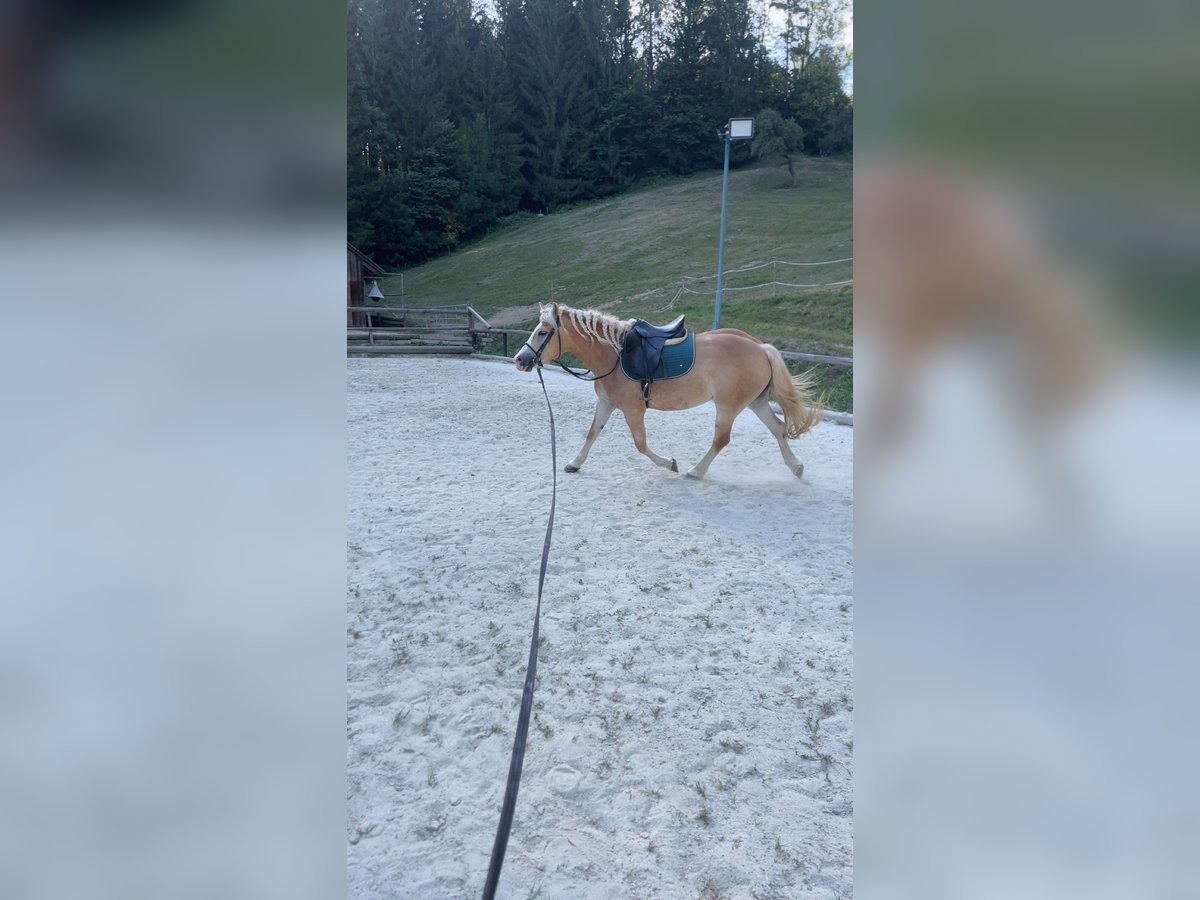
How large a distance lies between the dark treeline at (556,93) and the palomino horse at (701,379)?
2300cm

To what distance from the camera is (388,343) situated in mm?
15109

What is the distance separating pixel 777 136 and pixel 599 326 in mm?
22771

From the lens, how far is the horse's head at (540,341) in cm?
492

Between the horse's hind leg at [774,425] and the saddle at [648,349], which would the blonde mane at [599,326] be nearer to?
the saddle at [648,349]

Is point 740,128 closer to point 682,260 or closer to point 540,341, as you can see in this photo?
point 540,341

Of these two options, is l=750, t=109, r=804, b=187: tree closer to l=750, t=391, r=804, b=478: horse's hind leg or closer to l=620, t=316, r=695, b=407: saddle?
l=750, t=391, r=804, b=478: horse's hind leg
